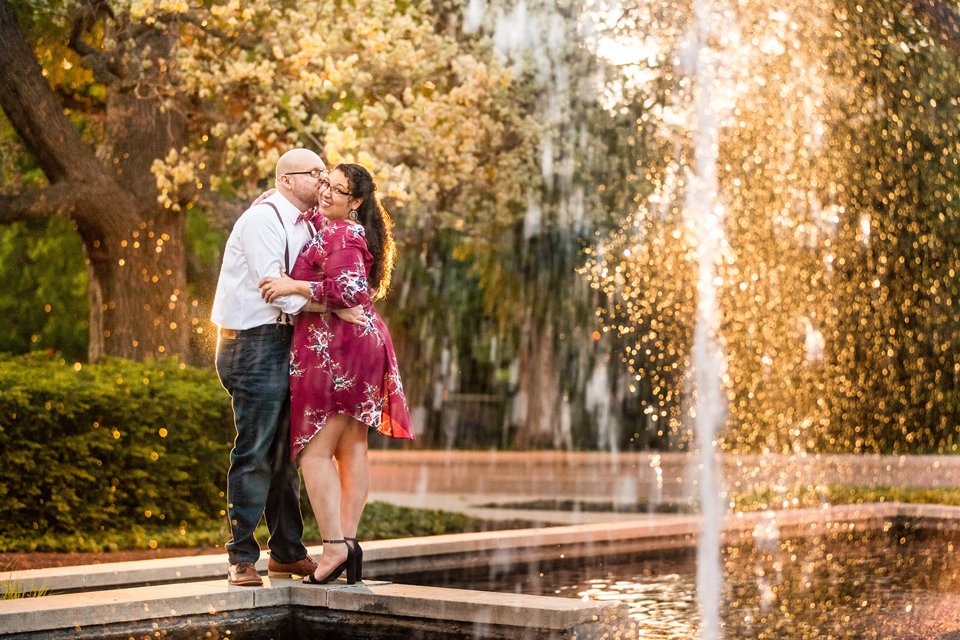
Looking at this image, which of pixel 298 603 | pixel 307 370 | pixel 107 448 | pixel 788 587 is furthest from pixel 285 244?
pixel 107 448

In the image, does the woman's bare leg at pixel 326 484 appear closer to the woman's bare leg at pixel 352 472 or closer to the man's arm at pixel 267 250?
the woman's bare leg at pixel 352 472

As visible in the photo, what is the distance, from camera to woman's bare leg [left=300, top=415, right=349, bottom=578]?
5520mm

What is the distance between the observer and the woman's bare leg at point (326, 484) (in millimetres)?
5520

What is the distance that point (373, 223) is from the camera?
5.85 meters

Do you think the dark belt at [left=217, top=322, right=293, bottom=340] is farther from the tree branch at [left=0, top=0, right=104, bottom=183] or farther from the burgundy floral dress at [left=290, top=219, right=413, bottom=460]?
the tree branch at [left=0, top=0, right=104, bottom=183]

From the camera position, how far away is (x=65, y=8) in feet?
49.5

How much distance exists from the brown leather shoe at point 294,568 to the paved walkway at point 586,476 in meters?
6.32

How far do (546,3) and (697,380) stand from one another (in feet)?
44.0

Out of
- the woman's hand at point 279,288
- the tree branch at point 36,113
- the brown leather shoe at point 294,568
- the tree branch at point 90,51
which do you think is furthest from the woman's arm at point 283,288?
the tree branch at point 90,51

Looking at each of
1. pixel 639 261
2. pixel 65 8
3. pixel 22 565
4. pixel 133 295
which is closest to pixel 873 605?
pixel 22 565

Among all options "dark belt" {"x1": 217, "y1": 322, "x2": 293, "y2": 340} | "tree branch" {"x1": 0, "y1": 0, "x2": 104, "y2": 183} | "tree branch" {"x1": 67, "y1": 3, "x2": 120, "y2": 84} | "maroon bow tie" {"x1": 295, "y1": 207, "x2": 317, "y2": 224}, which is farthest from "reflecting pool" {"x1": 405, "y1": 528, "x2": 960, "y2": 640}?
"tree branch" {"x1": 67, "y1": 3, "x2": 120, "y2": 84}

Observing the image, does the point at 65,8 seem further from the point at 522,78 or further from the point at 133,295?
the point at 522,78

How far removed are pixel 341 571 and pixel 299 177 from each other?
1747 millimetres

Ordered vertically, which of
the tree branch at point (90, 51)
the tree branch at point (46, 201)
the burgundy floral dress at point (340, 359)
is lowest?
the burgundy floral dress at point (340, 359)
